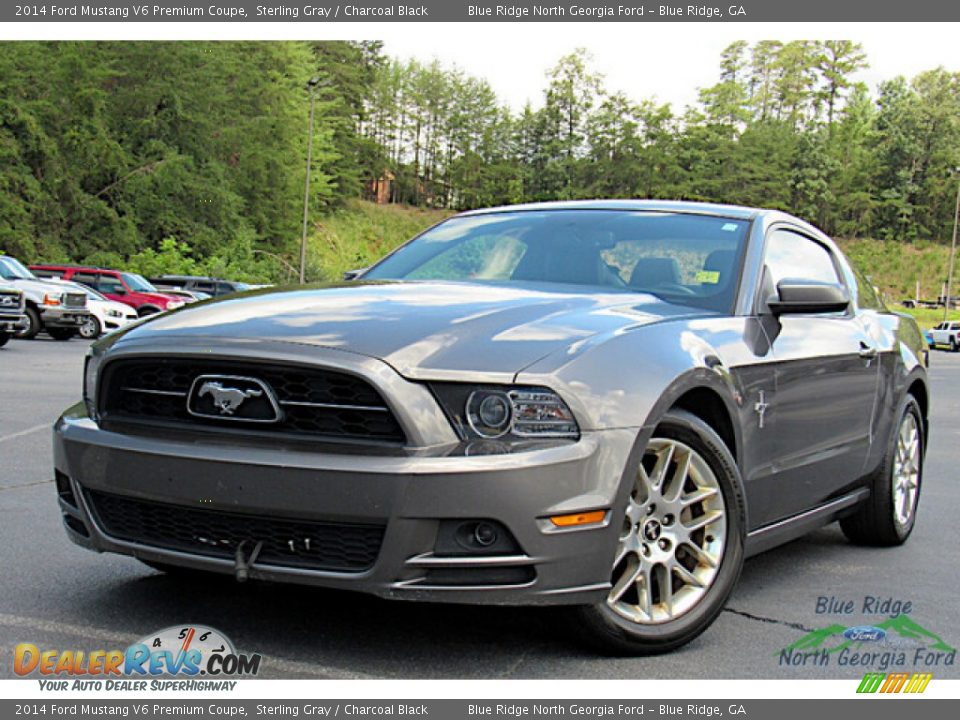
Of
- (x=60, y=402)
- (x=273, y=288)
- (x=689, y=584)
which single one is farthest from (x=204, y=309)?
(x=60, y=402)

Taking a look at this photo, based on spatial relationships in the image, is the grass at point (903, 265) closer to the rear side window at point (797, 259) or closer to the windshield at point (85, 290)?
the windshield at point (85, 290)

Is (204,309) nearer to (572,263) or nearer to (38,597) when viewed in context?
(38,597)

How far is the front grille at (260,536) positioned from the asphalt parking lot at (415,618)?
1.03 ft

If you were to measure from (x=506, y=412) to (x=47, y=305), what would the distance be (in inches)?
891

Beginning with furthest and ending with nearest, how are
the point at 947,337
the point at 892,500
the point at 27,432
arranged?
the point at 947,337 → the point at 27,432 → the point at 892,500

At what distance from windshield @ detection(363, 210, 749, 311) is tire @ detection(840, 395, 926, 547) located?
1.54 meters

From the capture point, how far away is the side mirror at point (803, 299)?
451 centimetres

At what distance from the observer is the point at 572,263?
482cm

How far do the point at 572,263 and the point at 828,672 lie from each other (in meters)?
1.90

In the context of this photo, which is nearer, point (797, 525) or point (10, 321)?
point (797, 525)

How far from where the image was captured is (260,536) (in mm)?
3465

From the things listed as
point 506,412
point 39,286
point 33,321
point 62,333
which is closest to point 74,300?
point 39,286

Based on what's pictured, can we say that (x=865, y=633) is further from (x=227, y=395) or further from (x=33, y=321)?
A: (x=33, y=321)
